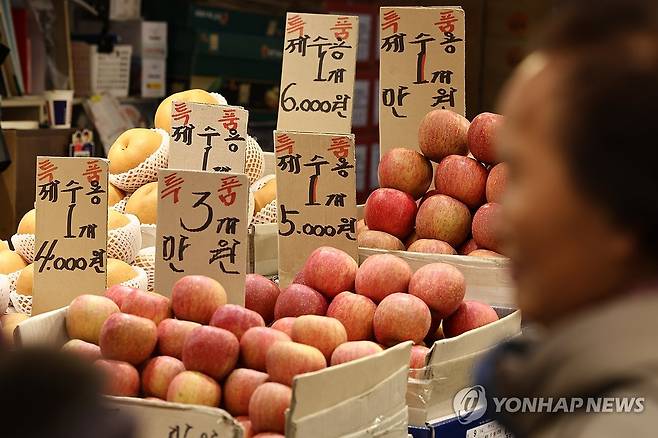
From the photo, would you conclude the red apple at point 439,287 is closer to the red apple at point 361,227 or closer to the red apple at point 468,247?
the red apple at point 468,247

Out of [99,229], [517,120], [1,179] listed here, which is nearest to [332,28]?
[99,229]

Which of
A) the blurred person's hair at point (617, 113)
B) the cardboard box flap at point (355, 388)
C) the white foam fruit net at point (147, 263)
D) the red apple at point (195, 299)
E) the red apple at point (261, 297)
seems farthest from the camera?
the white foam fruit net at point (147, 263)

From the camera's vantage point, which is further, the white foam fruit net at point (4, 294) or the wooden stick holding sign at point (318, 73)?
the wooden stick holding sign at point (318, 73)

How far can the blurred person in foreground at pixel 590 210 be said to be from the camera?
0.58 meters

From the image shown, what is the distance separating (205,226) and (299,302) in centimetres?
24

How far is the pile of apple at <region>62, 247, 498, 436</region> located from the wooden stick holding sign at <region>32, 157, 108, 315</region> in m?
0.15

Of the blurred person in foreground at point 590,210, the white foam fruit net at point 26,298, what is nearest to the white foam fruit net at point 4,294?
the white foam fruit net at point 26,298

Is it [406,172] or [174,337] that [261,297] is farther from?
[406,172]

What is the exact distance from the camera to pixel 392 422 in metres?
1.65

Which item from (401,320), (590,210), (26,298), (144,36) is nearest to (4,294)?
(26,298)

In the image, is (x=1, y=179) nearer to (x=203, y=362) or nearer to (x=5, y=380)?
(x=203, y=362)

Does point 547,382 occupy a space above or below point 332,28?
below

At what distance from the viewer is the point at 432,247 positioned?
2.21m

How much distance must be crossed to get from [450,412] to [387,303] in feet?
0.77
